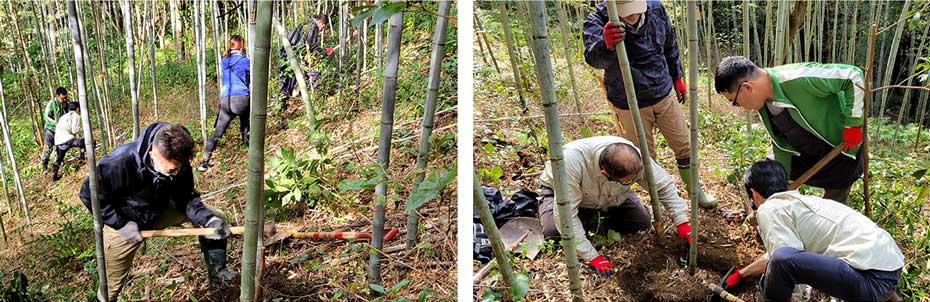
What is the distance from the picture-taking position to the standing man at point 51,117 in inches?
114

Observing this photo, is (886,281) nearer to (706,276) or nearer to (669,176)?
(706,276)

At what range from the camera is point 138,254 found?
296 cm

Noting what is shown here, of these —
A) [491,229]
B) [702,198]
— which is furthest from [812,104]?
[491,229]

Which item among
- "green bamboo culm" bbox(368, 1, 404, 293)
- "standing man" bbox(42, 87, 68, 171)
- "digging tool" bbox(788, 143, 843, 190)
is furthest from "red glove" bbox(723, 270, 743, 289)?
"standing man" bbox(42, 87, 68, 171)

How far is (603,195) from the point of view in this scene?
241 cm

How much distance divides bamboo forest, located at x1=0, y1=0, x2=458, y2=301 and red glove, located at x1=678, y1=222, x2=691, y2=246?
88 centimetres

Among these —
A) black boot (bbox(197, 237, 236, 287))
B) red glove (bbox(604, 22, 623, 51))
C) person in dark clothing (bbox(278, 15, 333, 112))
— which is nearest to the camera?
red glove (bbox(604, 22, 623, 51))

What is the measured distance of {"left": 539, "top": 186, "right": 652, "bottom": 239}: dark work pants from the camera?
7.09 feet

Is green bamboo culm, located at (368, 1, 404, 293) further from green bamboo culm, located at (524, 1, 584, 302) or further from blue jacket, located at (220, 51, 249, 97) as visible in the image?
blue jacket, located at (220, 51, 249, 97)

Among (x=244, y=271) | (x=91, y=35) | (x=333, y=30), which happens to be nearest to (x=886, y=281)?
(x=244, y=271)

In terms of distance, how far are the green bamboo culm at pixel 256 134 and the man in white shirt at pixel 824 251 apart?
4.52 ft

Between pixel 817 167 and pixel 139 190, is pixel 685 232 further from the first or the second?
pixel 139 190

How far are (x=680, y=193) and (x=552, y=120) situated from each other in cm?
107

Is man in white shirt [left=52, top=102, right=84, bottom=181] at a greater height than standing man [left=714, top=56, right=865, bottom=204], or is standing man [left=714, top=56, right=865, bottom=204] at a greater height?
standing man [left=714, top=56, right=865, bottom=204]
